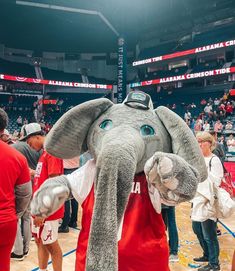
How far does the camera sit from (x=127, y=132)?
141 cm

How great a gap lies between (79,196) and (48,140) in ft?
1.10

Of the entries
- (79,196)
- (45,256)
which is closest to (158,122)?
(79,196)

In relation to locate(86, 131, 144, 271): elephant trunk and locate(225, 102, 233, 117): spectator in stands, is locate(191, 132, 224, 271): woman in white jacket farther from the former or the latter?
locate(225, 102, 233, 117): spectator in stands

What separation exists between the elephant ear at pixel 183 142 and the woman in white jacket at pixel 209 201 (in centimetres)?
161

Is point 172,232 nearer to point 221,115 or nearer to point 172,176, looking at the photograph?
point 172,176

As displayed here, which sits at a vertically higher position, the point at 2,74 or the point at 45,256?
the point at 2,74

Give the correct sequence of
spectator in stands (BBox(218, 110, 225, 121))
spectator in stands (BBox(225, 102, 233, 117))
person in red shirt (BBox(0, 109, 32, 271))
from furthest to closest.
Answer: spectator in stands (BBox(225, 102, 233, 117)) < spectator in stands (BBox(218, 110, 225, 121)) < person in red shirt (BBox(0, 109, 32, 271))

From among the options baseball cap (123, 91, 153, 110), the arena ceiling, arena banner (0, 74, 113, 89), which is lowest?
baseball cap (123, 91, 153, 110)


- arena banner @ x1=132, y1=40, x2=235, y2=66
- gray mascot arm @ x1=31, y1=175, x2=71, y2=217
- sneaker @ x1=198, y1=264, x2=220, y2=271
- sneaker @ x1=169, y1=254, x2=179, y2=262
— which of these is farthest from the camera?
arena banner @ x1=132, y1=40, x2=235, y2=66

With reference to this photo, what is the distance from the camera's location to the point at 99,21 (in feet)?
76.3

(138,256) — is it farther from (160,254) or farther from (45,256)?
(45,256)

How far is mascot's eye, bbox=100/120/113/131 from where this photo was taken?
5.05 ft

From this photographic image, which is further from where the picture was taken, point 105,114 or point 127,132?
point 105,114

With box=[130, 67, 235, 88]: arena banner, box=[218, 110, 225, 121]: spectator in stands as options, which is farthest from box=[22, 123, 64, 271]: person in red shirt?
box=[130, 67, 235, 88]: arena banner
